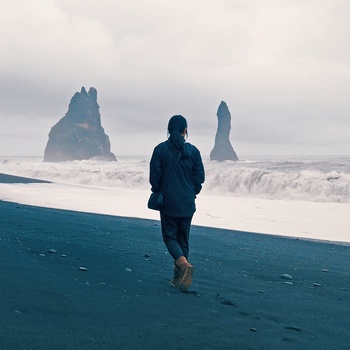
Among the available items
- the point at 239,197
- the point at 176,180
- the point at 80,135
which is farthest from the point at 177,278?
the point at 80,135

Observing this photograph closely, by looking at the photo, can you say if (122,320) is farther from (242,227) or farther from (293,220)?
(293,220)

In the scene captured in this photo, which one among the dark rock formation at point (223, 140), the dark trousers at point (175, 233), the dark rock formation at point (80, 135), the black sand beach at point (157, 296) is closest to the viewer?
→ the black sand beach at point (157, 296)

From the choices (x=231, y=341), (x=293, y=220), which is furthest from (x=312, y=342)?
(x=293, y=220)

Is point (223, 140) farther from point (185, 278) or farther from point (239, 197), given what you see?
point (185, 278)

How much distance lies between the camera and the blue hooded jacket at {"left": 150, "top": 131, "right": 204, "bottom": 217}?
221 inches

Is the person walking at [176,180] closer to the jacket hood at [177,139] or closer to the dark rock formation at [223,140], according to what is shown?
the jacket hood at [177,139]

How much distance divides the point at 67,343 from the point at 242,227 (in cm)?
946

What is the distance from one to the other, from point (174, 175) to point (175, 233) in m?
0.74

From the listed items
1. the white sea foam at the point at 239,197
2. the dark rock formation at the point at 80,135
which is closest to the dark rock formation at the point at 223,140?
the dark rock formation at the point at 80,135

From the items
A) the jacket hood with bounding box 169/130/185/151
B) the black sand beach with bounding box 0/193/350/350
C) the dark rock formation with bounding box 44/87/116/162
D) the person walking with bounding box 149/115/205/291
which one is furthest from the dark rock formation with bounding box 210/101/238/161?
the jacket hood with bounding box 169/130/185/151

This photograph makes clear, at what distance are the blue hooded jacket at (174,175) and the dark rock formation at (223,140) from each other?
426 feet

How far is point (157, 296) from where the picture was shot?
4957 mm

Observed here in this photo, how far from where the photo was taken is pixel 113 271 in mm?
5961

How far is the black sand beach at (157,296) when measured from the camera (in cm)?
364
